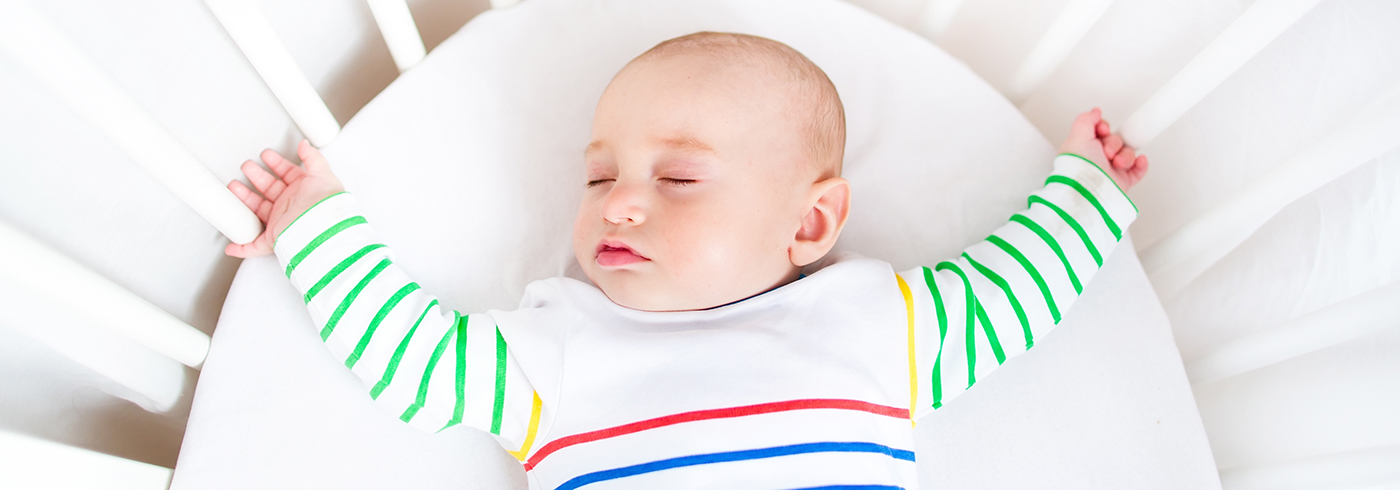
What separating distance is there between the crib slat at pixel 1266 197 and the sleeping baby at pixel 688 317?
0.19 metres

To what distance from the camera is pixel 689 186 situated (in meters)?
0.63

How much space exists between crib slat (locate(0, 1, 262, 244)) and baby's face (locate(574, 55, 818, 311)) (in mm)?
279

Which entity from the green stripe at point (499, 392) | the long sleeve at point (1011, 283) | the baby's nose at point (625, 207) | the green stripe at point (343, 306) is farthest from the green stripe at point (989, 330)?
the green stripe at point (343, 306)

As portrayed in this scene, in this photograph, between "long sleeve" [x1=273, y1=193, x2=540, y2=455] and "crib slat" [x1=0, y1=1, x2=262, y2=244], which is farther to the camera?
"long sleeve" [x1=273, y1=193, x2=540, y2=455]

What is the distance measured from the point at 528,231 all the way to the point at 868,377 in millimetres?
358

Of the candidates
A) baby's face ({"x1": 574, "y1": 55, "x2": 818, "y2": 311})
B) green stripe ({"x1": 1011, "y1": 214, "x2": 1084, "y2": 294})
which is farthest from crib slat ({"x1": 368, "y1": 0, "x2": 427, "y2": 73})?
green stripe ({"x1": 1011, "y1": 214, "x2": 1084, "y2": 294})

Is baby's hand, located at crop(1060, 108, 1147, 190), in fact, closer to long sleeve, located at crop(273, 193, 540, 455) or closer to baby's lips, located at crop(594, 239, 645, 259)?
baby's lips, located at crop(594, 239, 645, 259)

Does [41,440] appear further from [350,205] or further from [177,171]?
→ [350,205]

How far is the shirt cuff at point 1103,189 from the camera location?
0.75 metres

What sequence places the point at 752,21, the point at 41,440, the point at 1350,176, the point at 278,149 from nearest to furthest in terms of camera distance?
the point at 41,440 < the point at 1350,176 < the point at 278,149 < the point at 752,21

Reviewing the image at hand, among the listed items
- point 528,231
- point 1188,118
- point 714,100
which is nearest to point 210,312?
point 528,231

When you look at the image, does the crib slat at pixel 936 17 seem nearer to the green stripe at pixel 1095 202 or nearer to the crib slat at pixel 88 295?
the green stripe at pixel 1095 202

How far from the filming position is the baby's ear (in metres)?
0.68

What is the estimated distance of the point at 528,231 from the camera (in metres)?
0.77
